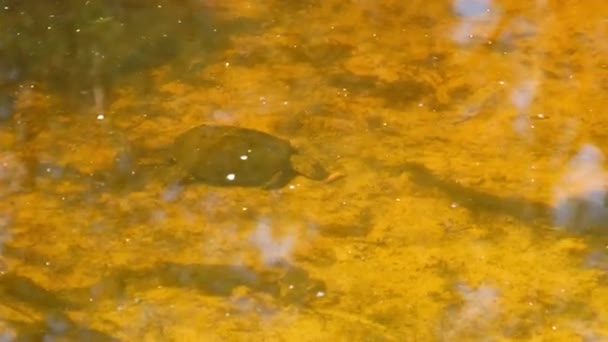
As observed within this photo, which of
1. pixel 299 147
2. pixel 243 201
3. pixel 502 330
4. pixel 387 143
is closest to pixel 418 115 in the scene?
pixel 387 143

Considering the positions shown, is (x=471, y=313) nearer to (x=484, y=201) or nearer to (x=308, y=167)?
(x=484, y=201)

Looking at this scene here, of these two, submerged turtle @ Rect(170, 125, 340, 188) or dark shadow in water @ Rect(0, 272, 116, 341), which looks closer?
dark shadow in water @ Rect(0, 272, 116, 341)

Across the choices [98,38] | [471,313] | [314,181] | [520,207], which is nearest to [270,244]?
[314,181]

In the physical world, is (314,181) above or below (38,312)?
above

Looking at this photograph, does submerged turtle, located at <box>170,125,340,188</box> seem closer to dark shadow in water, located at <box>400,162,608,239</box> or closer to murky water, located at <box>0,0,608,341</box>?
murky water, located at <box>0,0,608,341</box>

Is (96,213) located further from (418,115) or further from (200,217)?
(418,115)

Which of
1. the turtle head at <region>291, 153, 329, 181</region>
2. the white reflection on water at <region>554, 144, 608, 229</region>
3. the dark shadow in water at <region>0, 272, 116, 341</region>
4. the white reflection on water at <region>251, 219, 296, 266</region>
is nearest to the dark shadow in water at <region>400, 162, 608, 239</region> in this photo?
the white reflection on water at <region>554, 144, 608, 229</region>

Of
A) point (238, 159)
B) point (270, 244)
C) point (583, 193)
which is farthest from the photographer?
point (238, 159)
